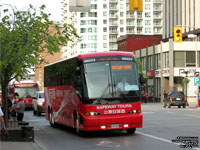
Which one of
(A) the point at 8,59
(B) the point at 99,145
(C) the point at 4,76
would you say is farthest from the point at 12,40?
(B) the point at 99,145

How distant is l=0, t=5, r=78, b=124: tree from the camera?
67.1 ft

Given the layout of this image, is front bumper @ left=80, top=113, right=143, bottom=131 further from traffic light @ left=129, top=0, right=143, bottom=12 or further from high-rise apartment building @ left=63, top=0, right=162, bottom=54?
high-rise apartment building @ left=63, top=0, right=162, bottom=54

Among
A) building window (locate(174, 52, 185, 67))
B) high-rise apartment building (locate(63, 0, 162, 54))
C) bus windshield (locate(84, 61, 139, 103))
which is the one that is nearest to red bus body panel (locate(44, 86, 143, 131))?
bus windshield (locate(84, 61, 139, 103))

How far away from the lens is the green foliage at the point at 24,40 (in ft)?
67.0

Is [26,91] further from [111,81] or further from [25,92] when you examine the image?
[111,81]

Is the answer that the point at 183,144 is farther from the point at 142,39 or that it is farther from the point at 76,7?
the point at 142,39

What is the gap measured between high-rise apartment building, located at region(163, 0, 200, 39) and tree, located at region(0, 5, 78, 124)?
53.3 meters

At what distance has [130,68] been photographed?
60.3 ft

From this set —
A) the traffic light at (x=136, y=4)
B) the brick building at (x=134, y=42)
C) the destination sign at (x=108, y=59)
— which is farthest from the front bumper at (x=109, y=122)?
the brick building at (x=134, y=42)

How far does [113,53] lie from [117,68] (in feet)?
2.21

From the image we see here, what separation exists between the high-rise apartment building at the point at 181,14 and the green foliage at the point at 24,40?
53.3 meters

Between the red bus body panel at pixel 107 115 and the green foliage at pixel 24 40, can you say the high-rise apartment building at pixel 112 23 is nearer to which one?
the green foliage at pixel 24 40

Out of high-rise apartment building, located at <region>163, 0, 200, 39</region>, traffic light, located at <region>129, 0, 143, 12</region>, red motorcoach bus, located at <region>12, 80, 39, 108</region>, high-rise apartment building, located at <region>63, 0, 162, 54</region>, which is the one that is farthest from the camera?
high-rise apartment building, located at <region>63, 0, 162, 54</region>

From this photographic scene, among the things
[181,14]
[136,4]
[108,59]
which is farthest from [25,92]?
[181,14]
